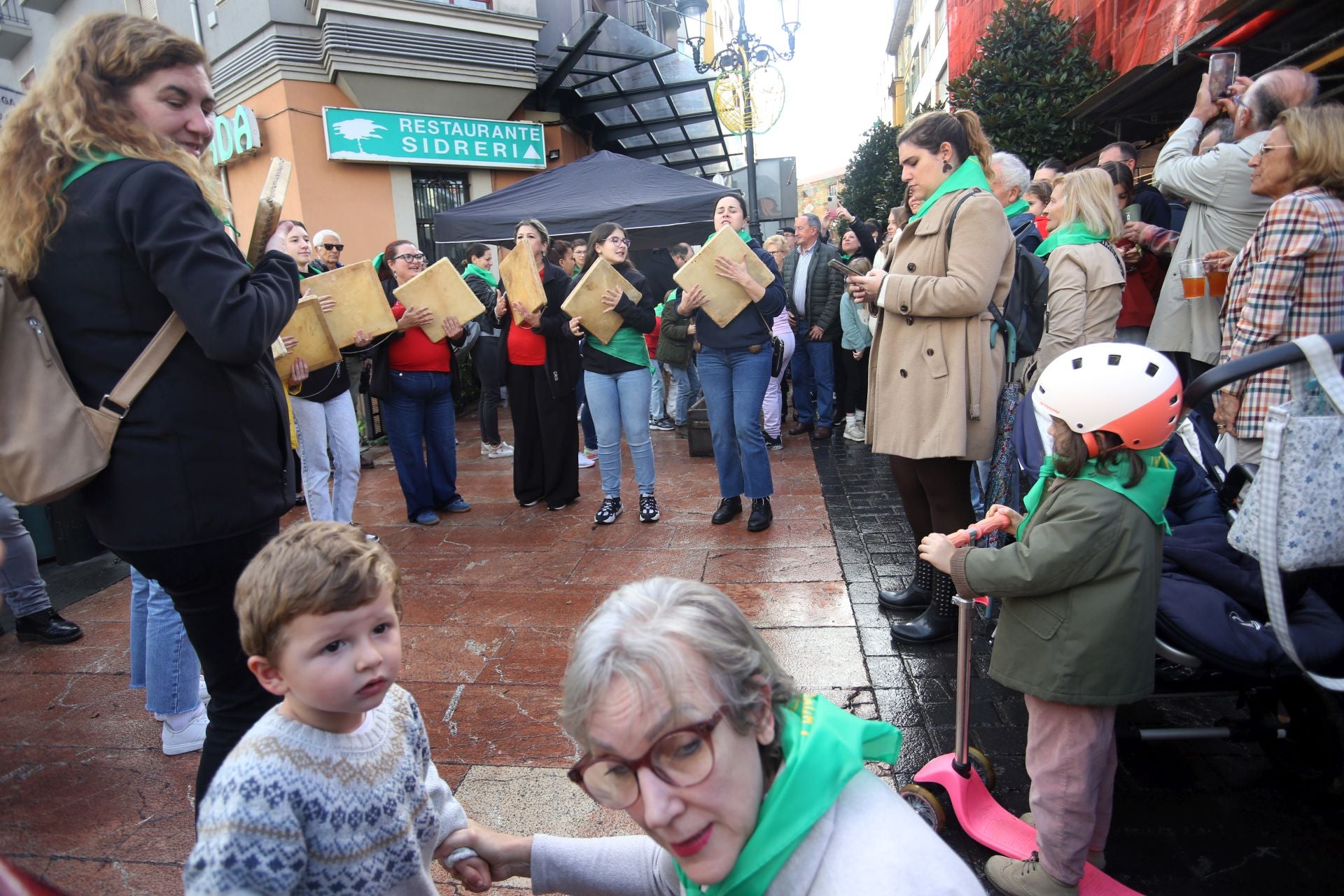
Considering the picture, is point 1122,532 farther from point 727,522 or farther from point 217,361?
point 727,522

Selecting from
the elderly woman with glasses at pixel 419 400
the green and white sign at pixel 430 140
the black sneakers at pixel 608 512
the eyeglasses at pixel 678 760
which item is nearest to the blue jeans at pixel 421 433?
the elderly woman with glasses at pixel 419 400

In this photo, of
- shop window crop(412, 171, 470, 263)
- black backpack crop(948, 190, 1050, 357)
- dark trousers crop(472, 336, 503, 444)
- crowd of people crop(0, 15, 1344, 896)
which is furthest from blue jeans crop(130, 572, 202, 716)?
shop window crop(412, 171, 470, 263)

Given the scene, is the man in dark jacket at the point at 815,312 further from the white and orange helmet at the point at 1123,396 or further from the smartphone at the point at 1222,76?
the white and orange helmet at the point at 1123,396

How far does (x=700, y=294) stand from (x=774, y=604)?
1.87m

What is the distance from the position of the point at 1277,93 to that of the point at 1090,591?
308 centimetres

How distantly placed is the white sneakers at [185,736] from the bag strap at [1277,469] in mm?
3230

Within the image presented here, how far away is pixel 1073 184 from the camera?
403 centimetres

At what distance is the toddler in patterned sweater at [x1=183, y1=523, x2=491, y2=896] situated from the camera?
1.36 metres

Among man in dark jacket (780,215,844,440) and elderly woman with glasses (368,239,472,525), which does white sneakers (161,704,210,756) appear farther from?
man in dark jacket (780,215,844,440)

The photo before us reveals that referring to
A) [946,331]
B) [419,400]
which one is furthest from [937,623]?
[419,400]

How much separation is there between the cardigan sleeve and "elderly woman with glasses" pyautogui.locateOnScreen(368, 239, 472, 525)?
142 inches

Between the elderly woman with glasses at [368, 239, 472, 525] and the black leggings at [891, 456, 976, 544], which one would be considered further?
the elderly woman with glasses at [368, 239, 472, 525]

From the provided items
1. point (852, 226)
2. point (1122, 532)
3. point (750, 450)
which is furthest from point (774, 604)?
point (852, 226)

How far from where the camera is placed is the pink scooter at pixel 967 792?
2320mm
